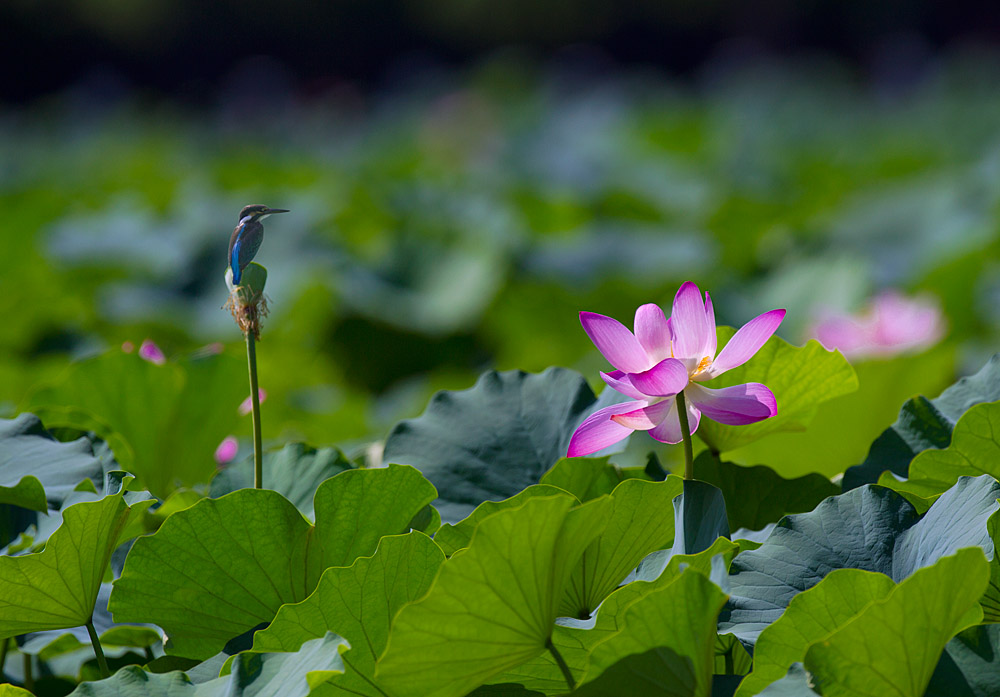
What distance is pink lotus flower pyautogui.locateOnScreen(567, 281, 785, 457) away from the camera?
0.57 metres

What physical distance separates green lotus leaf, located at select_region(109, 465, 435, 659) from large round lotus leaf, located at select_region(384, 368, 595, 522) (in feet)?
0.31

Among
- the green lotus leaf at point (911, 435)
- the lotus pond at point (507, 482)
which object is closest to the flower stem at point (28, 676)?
the lotus pond at point (507, 482)

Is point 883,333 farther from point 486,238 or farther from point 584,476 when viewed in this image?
point 486,238

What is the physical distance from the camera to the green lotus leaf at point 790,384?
70cm

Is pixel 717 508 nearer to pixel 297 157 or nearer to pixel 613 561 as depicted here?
pixel 613 561

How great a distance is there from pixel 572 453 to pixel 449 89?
7.38m

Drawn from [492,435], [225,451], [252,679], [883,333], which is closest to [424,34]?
[883,333]

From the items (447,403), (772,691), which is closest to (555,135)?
(447,403)

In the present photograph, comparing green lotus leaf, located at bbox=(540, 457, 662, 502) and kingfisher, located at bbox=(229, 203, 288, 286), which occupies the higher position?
kingfisher, located at bbox=(229, 203, 288, 286)

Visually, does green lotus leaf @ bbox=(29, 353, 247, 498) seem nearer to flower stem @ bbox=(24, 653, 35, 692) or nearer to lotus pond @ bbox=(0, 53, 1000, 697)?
lotus pond @ bbox=(0, 53, 1000, 697)

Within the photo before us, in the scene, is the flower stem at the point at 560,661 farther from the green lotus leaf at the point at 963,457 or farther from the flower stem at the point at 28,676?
the flower stem at the point at 28,676

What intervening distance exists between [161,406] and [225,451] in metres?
0.07

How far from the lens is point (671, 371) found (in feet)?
1.84

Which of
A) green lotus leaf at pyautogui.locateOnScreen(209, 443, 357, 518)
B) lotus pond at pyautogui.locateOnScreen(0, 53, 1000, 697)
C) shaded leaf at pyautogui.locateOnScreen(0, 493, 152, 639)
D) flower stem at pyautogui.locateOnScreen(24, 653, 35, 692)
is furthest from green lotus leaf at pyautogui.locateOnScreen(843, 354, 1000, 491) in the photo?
flower stem at pyautogui.locateOnScreen(24, 653, 35, 692)
